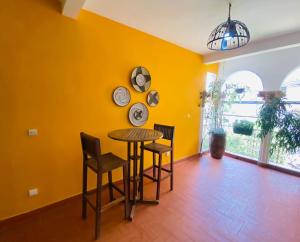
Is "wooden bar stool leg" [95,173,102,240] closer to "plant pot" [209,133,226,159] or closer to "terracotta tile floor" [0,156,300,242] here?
"terracotta tile floor" [0,156,300,242]

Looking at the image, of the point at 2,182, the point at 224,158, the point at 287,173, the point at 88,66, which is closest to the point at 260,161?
the point at 287,173

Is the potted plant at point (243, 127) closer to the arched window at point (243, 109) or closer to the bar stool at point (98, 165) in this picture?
the arched window at point (243, 109)

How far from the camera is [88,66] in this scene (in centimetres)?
228

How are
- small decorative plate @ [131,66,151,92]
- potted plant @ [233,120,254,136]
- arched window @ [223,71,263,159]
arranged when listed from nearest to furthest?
small decorative plate @ [131,66,151,92], potted plant @ [233,120,254,136], arched window @ [223,71,263,159]

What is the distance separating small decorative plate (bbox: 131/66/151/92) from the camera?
2.75 m

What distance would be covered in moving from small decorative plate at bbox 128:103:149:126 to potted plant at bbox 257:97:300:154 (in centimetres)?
249

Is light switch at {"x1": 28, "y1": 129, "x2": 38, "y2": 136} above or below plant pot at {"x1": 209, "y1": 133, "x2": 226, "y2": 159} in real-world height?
above

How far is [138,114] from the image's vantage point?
114 inches

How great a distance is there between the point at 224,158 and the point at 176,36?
125 inches

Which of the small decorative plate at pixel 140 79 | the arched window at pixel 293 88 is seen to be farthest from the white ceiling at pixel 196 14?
the arched window at pixel 293 88

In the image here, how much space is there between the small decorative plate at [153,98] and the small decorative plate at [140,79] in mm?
147

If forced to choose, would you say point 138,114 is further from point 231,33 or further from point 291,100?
point 291,100

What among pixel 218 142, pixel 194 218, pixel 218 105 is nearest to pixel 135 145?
pixel 194 218

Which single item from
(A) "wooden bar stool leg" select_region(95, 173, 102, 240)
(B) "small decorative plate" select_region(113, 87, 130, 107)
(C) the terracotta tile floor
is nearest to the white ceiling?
(B) "small decorative plate" select_region(113, 87, 130, 107)
